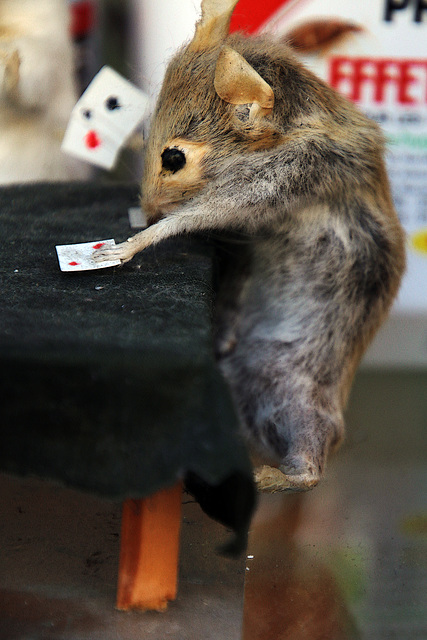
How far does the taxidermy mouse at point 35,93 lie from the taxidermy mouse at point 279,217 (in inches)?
26.2

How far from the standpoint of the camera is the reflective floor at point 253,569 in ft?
4.63

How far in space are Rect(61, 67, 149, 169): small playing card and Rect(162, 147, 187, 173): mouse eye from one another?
0.46m

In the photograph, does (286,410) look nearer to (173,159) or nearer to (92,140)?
(173,159)

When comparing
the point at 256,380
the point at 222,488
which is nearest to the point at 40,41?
the point at 256,380

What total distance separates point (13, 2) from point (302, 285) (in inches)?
51.6

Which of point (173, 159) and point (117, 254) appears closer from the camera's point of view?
point (117, 254)

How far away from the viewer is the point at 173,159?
1521mm

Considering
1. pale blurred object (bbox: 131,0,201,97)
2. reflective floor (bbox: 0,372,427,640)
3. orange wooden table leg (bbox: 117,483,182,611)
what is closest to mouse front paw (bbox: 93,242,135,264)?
orange wooden table leg (bbox: 117,483,182,611)

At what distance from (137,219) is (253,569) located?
907 mm

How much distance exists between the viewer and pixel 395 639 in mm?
1518

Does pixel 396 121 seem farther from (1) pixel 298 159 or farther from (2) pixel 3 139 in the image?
(2) pixel 3 139

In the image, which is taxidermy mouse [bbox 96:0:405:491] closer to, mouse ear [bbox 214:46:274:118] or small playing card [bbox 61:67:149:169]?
mouse ear [bbox 214:46:274:118]

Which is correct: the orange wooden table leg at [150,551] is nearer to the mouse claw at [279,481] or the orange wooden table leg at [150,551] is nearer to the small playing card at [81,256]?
the mouse claw at [279,481]

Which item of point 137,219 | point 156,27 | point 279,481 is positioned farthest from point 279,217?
point 156,27
